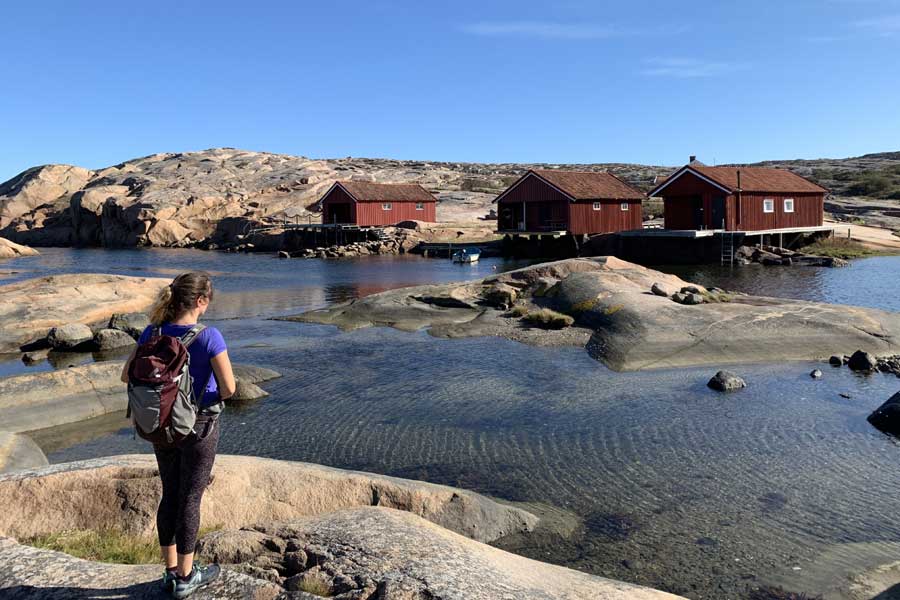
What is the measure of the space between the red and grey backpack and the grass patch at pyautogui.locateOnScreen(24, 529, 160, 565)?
1879 millimetres

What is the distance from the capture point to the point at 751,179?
5009 cm

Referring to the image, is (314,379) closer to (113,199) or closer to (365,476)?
(365,476)

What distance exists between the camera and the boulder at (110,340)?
22.7 meters

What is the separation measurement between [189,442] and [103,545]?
219cm

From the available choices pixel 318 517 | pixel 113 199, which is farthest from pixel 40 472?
pixel 113 199

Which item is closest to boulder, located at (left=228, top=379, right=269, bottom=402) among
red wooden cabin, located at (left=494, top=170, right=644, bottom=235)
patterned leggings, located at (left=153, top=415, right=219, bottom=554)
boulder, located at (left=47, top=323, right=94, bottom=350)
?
boulder, located at (left=47, top=323, right=94, bottom=350)

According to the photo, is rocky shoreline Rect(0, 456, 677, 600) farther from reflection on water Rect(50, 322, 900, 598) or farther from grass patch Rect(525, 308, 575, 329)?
grass patch Rect(525, 308, 575, 329)

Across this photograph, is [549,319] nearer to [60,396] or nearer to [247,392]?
[247,392]

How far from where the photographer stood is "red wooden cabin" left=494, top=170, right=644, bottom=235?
183 ft

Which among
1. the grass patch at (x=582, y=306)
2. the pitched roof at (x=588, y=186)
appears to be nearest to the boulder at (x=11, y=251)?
the pitched roof at (x=588, y=186)

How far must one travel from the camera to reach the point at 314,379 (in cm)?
1784

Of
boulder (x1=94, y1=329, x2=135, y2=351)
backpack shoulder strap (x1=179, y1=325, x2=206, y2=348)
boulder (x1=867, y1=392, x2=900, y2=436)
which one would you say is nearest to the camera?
backpack shoulder strap (x1=179, y1=325, x2=206, y2=348)

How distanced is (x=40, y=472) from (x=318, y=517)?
9.18ft

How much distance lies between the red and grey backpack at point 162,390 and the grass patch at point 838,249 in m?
51.4
